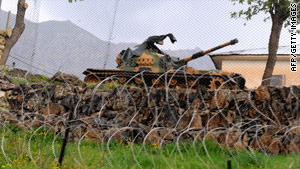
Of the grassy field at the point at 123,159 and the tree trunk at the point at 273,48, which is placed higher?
the tree trunk at the point at 273,48

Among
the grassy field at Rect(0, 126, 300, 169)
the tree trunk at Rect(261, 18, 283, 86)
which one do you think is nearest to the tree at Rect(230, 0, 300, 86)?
the tree trunk at Rect(261, 18, 283, 86)

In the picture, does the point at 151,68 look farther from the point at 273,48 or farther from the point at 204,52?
the point at 273,48

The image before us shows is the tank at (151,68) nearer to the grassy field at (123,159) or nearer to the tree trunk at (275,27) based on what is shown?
the tree trunk at (275,27)

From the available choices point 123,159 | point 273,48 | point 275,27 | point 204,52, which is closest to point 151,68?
point 204,52

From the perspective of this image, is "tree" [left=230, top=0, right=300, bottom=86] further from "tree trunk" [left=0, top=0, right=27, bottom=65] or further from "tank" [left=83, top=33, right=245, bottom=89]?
"tree trunk" [left=0, top=0, right=27, bottom=65]

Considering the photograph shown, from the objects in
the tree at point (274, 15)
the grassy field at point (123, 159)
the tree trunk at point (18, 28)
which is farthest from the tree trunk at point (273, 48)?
the tree trunk at point (18, 28)

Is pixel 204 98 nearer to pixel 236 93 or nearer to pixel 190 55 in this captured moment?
pixel 236 93

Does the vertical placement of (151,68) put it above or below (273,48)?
below

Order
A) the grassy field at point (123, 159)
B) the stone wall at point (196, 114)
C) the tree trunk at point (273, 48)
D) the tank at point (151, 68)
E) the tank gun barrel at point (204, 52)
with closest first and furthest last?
1. the grassy field at point (123, 159)
2. the stone wall at point (196, 114)
3. the tank gun barrel at point (204, 52)
4. the tree trunk at point (273, 48)
5. the tank at point (151, 68)

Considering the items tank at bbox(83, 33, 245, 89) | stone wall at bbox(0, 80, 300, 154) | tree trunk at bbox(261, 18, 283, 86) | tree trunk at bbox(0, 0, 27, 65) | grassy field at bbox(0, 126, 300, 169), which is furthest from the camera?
tree trunk at bbox(0, 0, 27, 65)

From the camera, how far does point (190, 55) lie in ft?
44.2

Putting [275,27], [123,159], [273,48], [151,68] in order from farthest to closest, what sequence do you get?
[151,68] < [275,27] < [273,48] < [123,159]

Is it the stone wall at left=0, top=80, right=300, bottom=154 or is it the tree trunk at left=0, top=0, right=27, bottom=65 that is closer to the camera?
the stone wall at left=0, top=80, right=300, bottom=154

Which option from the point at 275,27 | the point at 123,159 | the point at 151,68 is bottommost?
the point at 123,159
